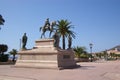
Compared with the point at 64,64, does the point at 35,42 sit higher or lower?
higher

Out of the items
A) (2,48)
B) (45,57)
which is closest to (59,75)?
(45,57)

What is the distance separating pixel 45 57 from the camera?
25484mm

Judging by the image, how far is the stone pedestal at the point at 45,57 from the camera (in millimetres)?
24752

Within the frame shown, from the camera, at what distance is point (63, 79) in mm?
14828

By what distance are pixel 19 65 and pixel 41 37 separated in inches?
192

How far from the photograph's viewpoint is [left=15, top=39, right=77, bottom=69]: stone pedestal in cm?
2475

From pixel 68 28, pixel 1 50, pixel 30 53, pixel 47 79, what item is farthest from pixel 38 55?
pixel 68 28

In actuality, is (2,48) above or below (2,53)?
above

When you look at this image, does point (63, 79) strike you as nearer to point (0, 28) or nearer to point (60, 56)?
point (60, 56)

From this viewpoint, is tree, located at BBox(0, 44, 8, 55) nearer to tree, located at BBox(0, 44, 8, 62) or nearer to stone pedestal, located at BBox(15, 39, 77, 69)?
tree, located at BBox(0, 44, 8, 62)

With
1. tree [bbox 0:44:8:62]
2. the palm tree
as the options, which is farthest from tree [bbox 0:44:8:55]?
the palm tree

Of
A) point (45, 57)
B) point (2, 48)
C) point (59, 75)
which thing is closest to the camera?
point (59, 75)

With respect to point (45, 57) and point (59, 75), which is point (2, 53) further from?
point (59, 75)

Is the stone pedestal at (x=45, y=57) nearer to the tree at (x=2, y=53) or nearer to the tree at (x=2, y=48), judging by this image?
the tree at (x=2, y=53)
